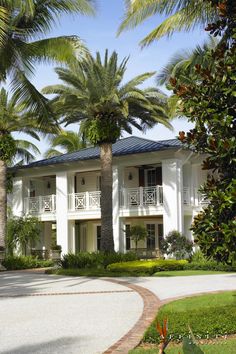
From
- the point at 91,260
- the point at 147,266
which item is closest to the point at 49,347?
the point at 147,266

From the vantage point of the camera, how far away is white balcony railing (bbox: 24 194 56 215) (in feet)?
102

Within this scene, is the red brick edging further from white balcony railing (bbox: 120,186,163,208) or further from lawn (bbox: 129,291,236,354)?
white balcony railing (bbox: 120,186,163,208)

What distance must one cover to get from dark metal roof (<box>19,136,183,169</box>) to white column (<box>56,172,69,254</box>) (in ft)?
4.08

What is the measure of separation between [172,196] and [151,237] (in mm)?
6030

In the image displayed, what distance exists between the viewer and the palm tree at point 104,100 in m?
23.2

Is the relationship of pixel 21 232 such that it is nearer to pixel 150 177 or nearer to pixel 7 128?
pixel 7 128

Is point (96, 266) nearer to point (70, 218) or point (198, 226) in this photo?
point (70, 218)

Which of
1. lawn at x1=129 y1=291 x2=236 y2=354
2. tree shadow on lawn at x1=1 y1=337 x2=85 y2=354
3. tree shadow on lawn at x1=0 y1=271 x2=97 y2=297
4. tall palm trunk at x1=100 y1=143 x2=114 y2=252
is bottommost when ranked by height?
tree shadow on lawn at x1=0 y1=271 x2=97 y2=297

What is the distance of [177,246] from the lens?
24.2 metres

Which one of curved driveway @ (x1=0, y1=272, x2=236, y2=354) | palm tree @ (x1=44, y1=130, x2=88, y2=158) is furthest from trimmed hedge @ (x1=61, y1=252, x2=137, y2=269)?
palm tree @ (x1=44, y1=130, x2=88, y2=158)

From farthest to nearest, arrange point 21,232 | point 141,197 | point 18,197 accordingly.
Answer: point 18,197, point 21,232, point 141,197

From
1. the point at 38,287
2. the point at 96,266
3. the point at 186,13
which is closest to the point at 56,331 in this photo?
the point at 38,287

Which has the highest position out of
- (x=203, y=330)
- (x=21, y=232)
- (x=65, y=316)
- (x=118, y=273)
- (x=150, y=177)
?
(x=150, y=177)

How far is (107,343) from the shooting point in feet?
24.5
